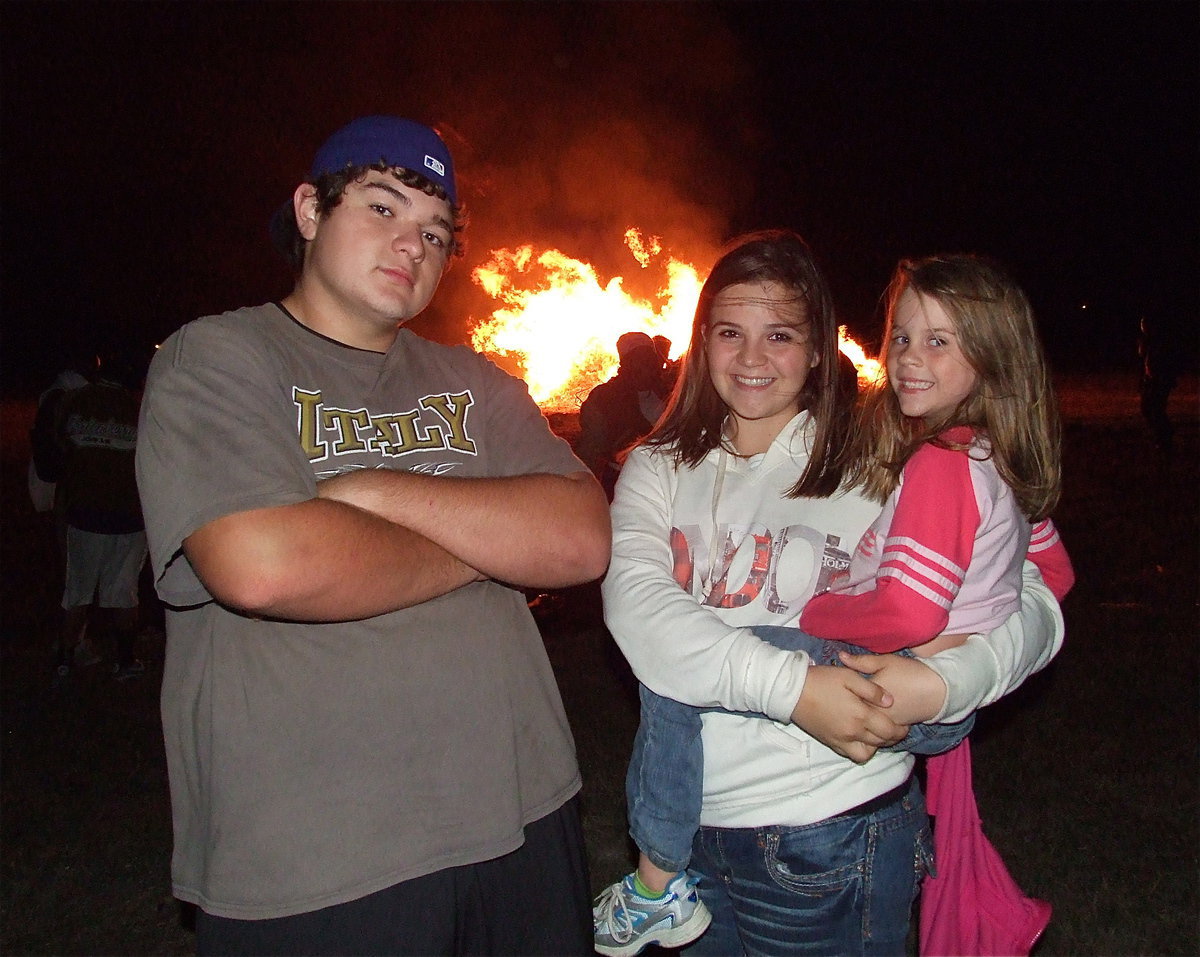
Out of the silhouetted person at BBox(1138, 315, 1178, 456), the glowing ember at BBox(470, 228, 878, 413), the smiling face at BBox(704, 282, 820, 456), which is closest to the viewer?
the smiling face at BBox(704, 282, 820, 456)

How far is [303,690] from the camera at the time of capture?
1.99m

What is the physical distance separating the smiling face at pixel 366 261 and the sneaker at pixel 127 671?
18.6 ft

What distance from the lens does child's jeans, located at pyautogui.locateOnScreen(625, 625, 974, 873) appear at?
2279mm

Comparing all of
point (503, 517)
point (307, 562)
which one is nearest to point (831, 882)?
point (503, 517)

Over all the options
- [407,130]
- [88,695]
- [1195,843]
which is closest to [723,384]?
[407,130]

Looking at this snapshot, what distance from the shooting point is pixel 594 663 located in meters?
7.31

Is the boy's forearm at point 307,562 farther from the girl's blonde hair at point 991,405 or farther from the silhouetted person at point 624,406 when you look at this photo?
the silhouetted person at point 624,406

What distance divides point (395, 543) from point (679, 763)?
2.91 ft

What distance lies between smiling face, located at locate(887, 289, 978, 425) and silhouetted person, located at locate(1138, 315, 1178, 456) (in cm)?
1498

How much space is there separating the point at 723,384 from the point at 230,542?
1.29 meters

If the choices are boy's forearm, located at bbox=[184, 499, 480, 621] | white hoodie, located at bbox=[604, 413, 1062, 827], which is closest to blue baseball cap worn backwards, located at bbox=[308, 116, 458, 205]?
boy's forearm, located at bbox=[184, 499, 480, 621]

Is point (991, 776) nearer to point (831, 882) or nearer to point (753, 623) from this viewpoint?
point (831, 882)

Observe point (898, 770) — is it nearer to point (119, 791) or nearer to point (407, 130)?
point (407, 130)

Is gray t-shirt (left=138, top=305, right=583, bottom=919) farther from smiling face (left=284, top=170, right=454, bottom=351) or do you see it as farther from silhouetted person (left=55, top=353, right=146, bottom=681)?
silhouetted person (left=55, top=353, right=146, bottom=681)
